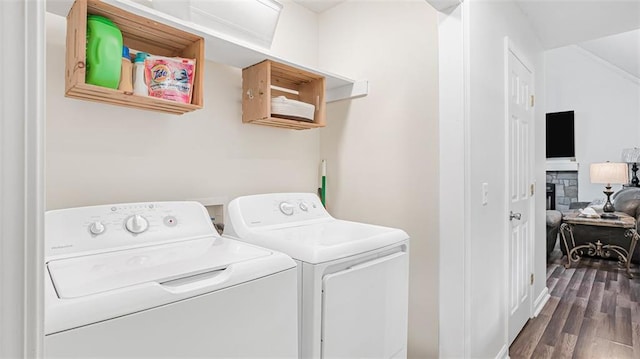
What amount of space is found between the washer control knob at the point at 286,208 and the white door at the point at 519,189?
4.51 feet

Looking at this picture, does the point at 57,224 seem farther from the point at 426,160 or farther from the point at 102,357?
the point at 426,160

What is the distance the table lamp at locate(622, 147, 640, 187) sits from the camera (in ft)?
19.2

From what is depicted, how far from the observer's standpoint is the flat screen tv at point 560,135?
6566mm

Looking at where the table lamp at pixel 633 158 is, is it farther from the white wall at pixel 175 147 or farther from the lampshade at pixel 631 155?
the white wall at pixel 175 147

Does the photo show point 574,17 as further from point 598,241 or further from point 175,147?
point 598,241

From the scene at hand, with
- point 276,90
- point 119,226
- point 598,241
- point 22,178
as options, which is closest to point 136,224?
point 119,226

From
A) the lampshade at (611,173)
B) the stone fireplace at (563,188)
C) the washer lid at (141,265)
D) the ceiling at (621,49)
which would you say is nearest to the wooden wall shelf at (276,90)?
the washer lid at (141,265)

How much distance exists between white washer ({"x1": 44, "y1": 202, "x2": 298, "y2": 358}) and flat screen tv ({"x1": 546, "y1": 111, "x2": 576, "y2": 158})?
7.31 meters

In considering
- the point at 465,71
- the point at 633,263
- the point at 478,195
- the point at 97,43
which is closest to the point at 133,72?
the point at 97,43

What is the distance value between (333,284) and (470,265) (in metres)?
0.78

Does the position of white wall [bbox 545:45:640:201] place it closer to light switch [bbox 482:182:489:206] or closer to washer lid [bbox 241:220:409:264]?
light switch [bbox 482:182:489:206]

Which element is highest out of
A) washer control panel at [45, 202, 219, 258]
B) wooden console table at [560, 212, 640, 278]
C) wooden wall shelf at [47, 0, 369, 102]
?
wooden wall shelf at [47, 0, 369, 102]

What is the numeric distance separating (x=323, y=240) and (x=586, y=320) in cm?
243

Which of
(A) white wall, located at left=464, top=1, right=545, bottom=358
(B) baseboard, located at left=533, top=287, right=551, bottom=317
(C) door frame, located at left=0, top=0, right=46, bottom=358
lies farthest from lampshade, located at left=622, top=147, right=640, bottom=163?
(C) door frame, located at left=0, top=0, right=46, bottom=358
